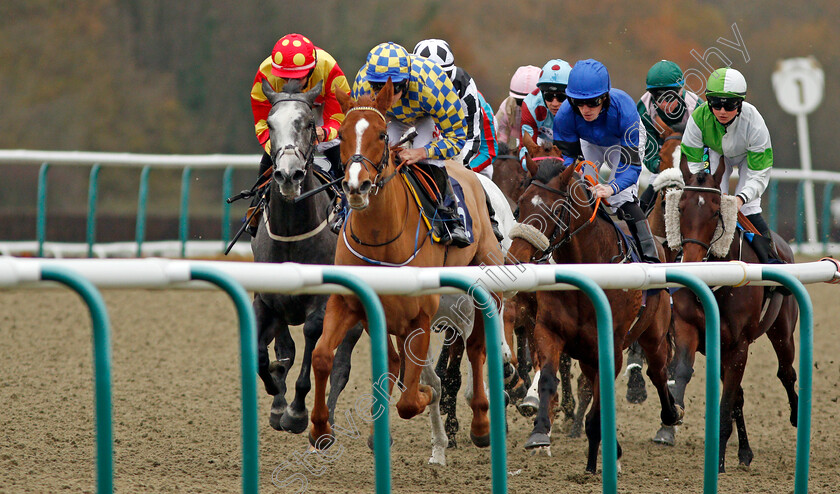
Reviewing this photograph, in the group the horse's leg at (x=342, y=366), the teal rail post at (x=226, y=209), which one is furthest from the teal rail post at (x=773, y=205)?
the horse's leg at (x=342, y=366)

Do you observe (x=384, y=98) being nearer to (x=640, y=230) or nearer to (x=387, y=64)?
(x=387, y=64)

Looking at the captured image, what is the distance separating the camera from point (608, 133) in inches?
230

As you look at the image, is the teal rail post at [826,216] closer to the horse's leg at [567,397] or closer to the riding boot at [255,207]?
the horse's leg at [567,397]

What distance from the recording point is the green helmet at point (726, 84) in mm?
5789

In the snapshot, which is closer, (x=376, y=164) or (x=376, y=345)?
(x=376, y=345)

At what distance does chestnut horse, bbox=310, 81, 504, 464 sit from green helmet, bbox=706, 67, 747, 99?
5.69ft

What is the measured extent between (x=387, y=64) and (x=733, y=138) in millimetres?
2159

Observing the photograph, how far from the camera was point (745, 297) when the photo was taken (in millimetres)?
5820

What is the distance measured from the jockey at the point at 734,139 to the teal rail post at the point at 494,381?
3.25 meters

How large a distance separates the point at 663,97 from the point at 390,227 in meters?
2.85

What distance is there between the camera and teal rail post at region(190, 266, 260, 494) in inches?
98.1

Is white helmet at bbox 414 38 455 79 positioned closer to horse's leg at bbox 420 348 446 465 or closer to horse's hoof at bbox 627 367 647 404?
horse's leg at bbox 420 348 446 465

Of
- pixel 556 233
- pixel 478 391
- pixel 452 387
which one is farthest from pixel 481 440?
pixel 556 233

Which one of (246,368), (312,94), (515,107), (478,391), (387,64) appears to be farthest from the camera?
(515,107)
